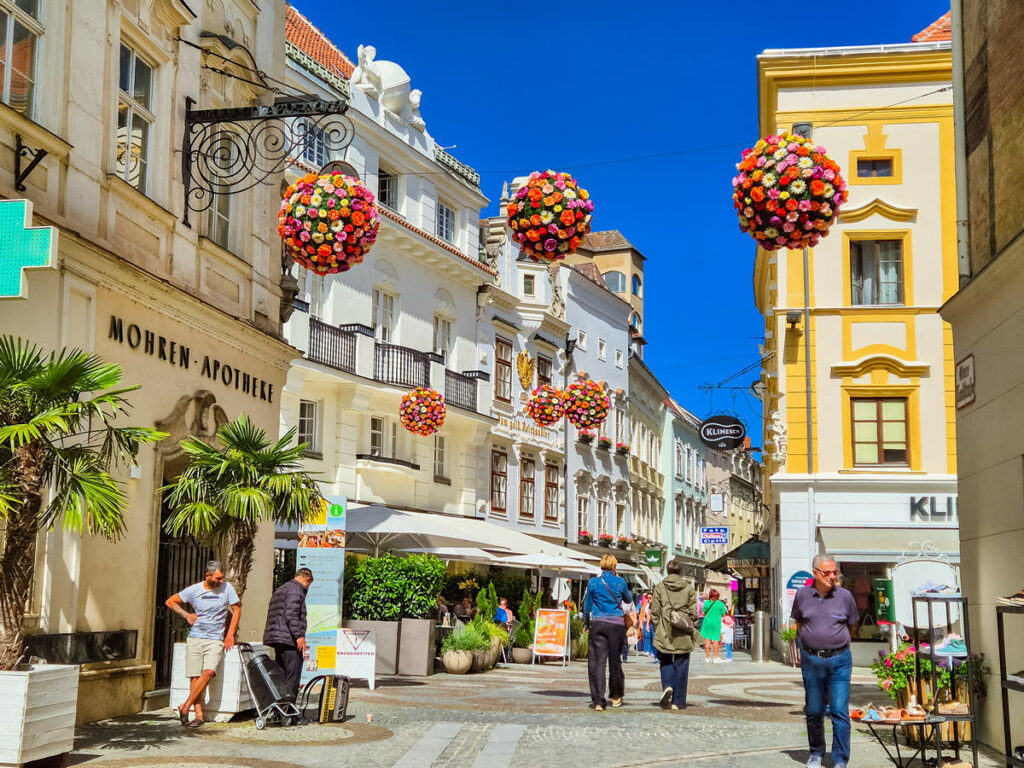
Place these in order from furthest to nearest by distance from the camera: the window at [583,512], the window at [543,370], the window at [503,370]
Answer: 1. the window at [583,512]
2. the window at [543,370]
3. the window at [503,370]

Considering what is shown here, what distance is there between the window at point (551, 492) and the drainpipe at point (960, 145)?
29.3 metres

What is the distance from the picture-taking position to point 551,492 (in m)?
42.9

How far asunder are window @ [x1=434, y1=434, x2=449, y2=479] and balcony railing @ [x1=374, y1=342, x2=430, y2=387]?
2808mm

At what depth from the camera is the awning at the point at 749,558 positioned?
120ft

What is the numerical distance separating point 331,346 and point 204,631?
1795cm

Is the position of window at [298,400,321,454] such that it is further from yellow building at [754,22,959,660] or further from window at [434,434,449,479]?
yellow building at [754,22,959,660]

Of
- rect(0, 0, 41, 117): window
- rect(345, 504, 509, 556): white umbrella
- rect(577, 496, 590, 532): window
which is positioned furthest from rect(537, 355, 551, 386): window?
rect(0, 0, 41, 117): window

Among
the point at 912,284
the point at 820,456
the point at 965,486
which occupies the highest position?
the point at 912,284

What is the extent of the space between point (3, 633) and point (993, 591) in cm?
847

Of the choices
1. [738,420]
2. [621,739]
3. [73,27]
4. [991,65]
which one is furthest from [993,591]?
[738,420]

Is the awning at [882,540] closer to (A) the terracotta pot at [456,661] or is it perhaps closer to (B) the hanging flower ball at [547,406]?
(B) the hanging flower ball at [547,406]

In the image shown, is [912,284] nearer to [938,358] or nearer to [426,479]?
[938,358]

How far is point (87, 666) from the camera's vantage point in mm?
12352

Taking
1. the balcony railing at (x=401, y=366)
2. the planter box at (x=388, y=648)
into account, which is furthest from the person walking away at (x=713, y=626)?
the planter box at (x=388, y=648)
